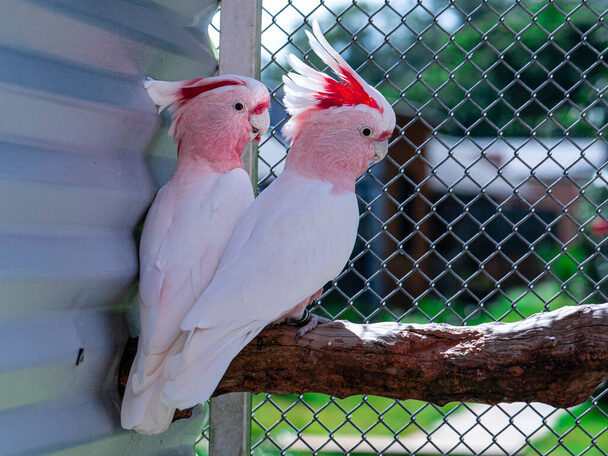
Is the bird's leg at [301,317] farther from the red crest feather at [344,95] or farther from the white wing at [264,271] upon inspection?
the red crest feather at [344,95]

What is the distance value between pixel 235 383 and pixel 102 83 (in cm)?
72

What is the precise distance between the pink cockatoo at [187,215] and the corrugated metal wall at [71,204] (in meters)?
0.07

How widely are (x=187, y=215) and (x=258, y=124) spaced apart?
30cm

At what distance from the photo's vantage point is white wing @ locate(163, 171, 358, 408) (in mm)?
1214

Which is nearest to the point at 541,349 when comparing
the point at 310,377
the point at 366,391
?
the point at 366,391

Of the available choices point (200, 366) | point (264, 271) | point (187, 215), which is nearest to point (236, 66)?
point (187, 215)

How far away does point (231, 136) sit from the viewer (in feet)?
4.76

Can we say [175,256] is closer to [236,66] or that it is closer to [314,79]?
[314,79]

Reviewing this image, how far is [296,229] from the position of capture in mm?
1338

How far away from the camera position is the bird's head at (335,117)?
144 cm

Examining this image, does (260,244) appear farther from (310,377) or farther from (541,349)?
(541,349)

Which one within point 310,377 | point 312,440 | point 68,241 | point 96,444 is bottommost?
point 312,440

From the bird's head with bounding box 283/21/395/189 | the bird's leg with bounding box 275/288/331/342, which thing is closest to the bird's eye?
the bird's head with bounding box 283/21/395/189

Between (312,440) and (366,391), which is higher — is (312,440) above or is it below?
below
